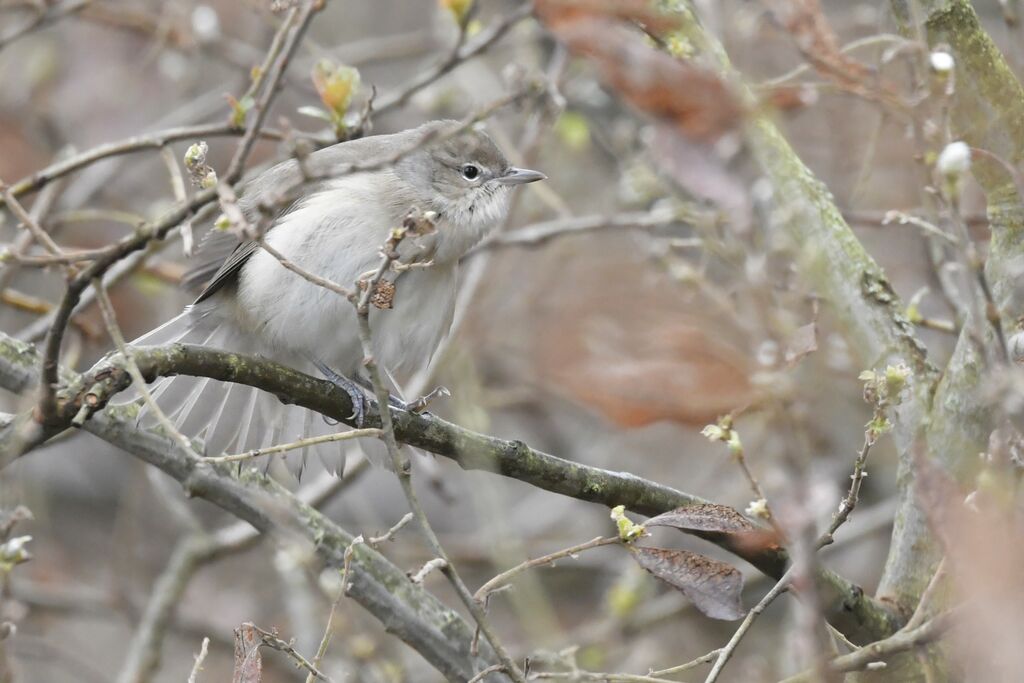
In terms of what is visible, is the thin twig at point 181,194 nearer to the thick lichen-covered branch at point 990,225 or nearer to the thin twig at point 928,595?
the thin twig at point 928,595

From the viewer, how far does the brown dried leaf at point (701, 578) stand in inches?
91.4

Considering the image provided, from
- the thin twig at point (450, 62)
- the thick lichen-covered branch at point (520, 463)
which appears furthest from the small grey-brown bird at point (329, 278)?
the thick lichen-covered branch at point (520, 463)

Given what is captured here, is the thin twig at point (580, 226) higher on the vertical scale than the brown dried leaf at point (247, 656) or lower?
higher

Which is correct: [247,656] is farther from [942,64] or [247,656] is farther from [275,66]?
[942,64]

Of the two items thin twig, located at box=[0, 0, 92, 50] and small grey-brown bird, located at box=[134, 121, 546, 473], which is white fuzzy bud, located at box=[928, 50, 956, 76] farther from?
thin twig, located at box=[0, 0, 92, 50]

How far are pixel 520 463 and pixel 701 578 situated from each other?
518 mm

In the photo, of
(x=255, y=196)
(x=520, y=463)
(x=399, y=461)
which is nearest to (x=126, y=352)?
(x=399, y=461)

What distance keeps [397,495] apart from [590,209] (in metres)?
1.92

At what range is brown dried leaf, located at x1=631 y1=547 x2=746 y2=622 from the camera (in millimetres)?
2322

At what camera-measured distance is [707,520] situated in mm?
2352

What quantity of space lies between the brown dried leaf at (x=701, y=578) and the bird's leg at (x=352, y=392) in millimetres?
914

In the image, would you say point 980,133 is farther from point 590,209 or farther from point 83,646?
point 83,646

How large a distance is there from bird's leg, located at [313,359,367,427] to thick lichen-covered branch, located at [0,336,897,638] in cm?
13

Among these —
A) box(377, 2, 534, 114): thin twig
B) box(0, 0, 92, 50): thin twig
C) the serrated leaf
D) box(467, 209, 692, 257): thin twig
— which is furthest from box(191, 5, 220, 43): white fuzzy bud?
the serrated leaf
